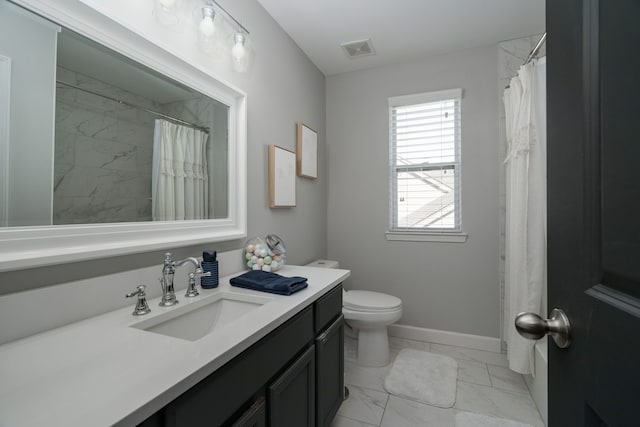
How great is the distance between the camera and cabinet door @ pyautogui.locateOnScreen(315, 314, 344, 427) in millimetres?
1324

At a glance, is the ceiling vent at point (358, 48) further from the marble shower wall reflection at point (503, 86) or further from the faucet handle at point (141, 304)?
the faucet handle at point (141, 304)

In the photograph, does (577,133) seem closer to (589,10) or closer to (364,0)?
(589,10)

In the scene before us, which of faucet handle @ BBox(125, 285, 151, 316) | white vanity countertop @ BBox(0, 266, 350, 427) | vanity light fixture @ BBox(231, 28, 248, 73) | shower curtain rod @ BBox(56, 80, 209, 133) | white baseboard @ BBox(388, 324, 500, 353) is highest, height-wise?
vanity light fixture @ BBox(231, 28, 248, 73)

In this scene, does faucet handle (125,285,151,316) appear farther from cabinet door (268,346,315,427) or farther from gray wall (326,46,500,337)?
gray wall (326,46,500,337)

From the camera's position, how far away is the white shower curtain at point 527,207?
5.86 ft

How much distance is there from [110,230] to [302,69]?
→ 204cm

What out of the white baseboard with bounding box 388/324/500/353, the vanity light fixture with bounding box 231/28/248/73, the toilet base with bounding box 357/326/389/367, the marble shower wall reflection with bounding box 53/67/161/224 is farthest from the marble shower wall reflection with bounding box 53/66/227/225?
the white baseboard with bounding box 388/324/500/353

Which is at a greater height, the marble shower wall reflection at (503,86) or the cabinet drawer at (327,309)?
the marble shower wall reflection at (503,86)

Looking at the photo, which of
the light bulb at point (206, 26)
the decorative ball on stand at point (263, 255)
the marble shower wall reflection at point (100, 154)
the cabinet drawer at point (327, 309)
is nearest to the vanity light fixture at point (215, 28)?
the light bulb at point (206, 26)

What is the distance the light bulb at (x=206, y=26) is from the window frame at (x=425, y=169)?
5.82 ft

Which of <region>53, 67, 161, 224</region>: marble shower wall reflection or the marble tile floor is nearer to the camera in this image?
<region>53, 67, 161, 224</region>: marble shower wall reflection

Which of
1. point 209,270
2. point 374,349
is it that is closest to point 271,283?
point 209,270

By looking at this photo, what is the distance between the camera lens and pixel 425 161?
2.60m

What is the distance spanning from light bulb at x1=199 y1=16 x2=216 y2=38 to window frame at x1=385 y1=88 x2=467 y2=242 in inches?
69.9
